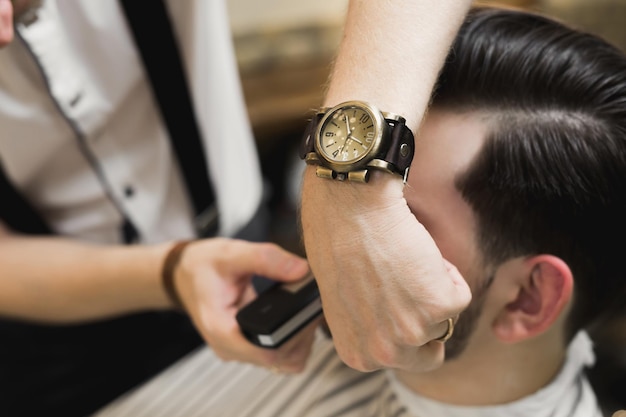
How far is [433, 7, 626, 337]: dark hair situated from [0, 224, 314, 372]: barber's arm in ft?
1.07

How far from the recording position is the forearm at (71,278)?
1196 millimetres

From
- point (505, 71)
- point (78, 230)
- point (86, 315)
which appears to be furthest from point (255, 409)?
point (505, 71)

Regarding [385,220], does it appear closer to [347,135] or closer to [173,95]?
[347,135]

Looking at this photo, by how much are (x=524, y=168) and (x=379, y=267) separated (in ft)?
1.09

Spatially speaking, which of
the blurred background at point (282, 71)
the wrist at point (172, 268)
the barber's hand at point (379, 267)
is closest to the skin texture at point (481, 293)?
the barber's hand at point (379, 267)

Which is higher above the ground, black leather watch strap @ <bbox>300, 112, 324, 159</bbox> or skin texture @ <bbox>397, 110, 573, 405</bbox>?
black leather watch strap @ <bbox>300, 112, 324, 159</bbox>

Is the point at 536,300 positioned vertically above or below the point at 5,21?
below

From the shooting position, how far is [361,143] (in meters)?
0.71

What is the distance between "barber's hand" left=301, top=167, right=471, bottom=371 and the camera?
0.70 meters

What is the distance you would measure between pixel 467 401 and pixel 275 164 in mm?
1766

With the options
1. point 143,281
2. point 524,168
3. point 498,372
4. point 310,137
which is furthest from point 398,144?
point 143,281

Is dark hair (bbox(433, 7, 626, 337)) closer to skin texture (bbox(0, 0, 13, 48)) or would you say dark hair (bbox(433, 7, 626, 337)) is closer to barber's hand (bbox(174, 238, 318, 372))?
barber's hand (bbox(174, 238, 318, 372))

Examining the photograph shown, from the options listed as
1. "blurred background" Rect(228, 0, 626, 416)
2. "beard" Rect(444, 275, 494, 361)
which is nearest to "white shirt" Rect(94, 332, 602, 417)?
"beard" Rect(444, 275, 494, 361)

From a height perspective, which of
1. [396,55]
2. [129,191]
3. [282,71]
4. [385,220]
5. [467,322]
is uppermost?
[396,55]
